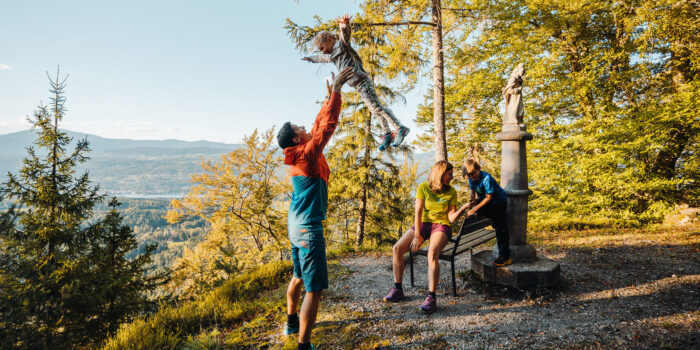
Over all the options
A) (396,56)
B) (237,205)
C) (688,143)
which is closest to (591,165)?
(688,143)

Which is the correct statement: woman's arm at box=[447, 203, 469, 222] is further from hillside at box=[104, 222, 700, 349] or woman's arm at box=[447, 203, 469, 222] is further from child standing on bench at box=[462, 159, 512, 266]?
hillside at box=[104, 222, 700, 349]

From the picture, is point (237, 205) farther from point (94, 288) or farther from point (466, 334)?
point (466, 334)

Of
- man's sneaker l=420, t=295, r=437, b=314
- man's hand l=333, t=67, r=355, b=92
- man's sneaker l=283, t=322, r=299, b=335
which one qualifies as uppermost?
man's hand l=333, t=67, r=355, b=92

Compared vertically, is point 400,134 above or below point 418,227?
above

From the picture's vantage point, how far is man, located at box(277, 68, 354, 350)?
258 cm

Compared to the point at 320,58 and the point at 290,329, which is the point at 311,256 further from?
the point at 320,58

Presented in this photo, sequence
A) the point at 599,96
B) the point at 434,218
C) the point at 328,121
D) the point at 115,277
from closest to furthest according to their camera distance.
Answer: the point at 328,121
the point at 434,218
the point at 115,277
the point at 599,96

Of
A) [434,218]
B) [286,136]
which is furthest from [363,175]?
[286,136]

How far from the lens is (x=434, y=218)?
3762 mm

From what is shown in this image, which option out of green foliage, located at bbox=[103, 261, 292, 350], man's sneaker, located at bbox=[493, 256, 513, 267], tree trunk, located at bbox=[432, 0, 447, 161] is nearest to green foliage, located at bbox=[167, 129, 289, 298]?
green foliage, located at bbox=[103, 261, 292, 350]

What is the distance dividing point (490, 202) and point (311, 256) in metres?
2.74

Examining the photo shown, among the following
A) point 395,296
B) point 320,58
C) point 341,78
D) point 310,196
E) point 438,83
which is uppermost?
point 438,83

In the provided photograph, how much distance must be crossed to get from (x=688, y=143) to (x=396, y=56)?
10.4 metres

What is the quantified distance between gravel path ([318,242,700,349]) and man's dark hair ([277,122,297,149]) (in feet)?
6.89
